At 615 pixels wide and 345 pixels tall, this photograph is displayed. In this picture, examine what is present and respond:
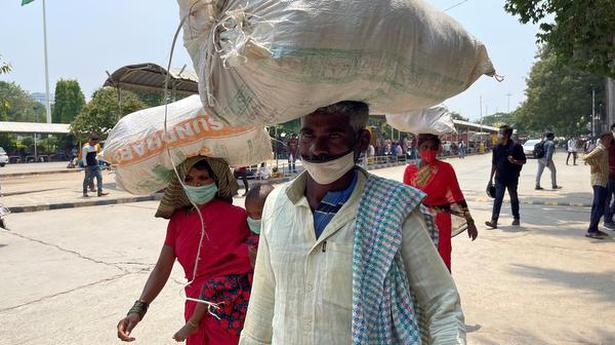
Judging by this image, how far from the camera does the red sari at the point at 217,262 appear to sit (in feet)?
6.84

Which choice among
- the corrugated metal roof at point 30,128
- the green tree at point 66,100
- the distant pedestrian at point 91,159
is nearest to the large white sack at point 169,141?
the distant pedestrian at point 91,159

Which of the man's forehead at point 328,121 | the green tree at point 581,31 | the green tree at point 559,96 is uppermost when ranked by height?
the green tree at point 559,96

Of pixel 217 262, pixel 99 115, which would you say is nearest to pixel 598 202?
pixel 217 262

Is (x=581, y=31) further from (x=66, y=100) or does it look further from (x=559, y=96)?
(x=66, y=100)

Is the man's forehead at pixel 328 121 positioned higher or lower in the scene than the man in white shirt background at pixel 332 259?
higher

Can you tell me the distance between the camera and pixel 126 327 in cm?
207

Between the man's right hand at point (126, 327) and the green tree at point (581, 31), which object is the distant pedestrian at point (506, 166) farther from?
the man's right hand at point (126, 327)

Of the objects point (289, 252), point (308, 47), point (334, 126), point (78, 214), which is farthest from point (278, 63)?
point (78, 214)

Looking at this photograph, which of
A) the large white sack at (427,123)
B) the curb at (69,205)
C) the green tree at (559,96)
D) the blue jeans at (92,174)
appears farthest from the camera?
the green tree at (559,96)

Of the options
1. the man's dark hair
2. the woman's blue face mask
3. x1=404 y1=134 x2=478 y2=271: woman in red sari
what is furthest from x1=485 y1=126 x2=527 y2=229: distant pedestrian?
the woman's blue face mask

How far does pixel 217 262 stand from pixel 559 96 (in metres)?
43.9

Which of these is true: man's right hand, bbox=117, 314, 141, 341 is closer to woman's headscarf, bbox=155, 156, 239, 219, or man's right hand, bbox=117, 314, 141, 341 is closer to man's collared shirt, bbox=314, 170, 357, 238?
woman's headscarf, bbox=155, 156, 239, 219

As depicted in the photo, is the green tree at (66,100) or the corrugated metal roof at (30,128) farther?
the green tree at (66,100)

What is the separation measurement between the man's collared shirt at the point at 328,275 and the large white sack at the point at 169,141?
74cm
